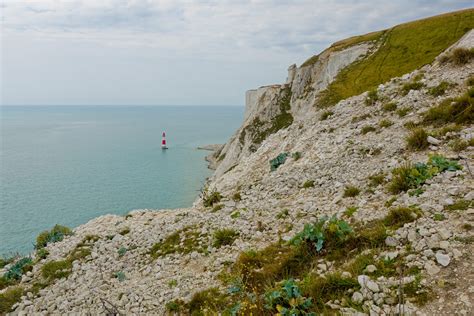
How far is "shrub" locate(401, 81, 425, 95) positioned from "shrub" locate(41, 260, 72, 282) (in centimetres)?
2221

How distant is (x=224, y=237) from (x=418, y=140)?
9.80 m

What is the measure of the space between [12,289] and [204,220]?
28.9 ft

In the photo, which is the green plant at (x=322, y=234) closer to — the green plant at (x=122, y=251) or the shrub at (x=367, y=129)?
the green plant at (x=122, y=251)

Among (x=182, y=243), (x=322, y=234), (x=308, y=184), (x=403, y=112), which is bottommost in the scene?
(x=182, y=243)

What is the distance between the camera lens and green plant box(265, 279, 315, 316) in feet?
22.6

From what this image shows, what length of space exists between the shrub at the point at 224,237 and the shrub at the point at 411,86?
1557cm

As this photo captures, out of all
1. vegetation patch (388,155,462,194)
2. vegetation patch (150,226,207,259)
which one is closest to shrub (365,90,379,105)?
vegetation patch (388,155,462,194)

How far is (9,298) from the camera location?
1259 cm

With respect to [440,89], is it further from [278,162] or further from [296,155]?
[278,162]

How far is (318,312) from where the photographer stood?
6.77 meters

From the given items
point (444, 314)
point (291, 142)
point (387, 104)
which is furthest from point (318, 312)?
point (291, 142)

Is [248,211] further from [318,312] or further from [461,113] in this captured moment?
[461,113]

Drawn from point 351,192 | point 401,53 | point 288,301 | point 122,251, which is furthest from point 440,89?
point 401,53

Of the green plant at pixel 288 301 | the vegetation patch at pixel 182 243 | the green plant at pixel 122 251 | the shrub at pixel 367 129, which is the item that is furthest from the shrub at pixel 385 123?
the green plant at pixel 122 251
